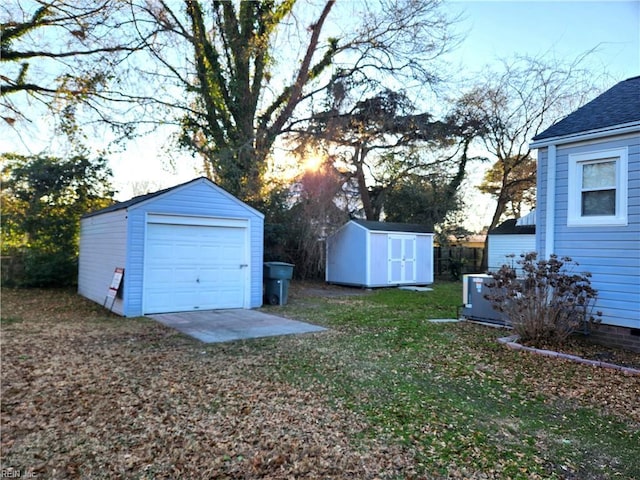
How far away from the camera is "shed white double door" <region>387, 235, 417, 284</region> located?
14.7 meters

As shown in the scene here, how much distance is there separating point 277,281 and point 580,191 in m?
6.62

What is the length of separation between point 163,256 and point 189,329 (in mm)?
2177

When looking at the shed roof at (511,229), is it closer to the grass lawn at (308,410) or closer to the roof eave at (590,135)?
the roof eave at (590,135)

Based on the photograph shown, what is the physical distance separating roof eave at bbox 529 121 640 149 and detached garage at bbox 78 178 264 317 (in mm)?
6200

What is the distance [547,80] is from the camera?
1709cm

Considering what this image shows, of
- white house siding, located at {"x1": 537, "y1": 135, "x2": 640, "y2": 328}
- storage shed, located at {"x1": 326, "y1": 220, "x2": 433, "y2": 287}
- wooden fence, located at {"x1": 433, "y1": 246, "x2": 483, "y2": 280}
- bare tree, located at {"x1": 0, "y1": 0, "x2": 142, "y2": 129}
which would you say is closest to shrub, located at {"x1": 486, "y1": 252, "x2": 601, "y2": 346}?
white house siding, located at {"x1": 537, "y1": 135, "x2": 640, "y2": 328}

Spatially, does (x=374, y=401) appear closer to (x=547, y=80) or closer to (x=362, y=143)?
(x=362, y=143)

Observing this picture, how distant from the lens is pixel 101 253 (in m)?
9.80

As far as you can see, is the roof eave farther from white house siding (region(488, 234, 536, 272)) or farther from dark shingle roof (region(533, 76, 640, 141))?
white house siding (region(488, 234, 536, 272))

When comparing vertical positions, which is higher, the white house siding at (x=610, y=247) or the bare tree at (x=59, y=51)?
the bare tree at (x=59, y=51)

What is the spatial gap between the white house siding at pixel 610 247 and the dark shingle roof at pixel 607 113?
248 mm

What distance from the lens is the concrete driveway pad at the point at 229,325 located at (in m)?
6.60

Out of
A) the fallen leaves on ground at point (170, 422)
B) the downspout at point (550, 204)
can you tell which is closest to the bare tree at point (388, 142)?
the downspout at point (550, 204)

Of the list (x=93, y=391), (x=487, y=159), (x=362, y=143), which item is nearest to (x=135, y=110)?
(x=362, y=143)
